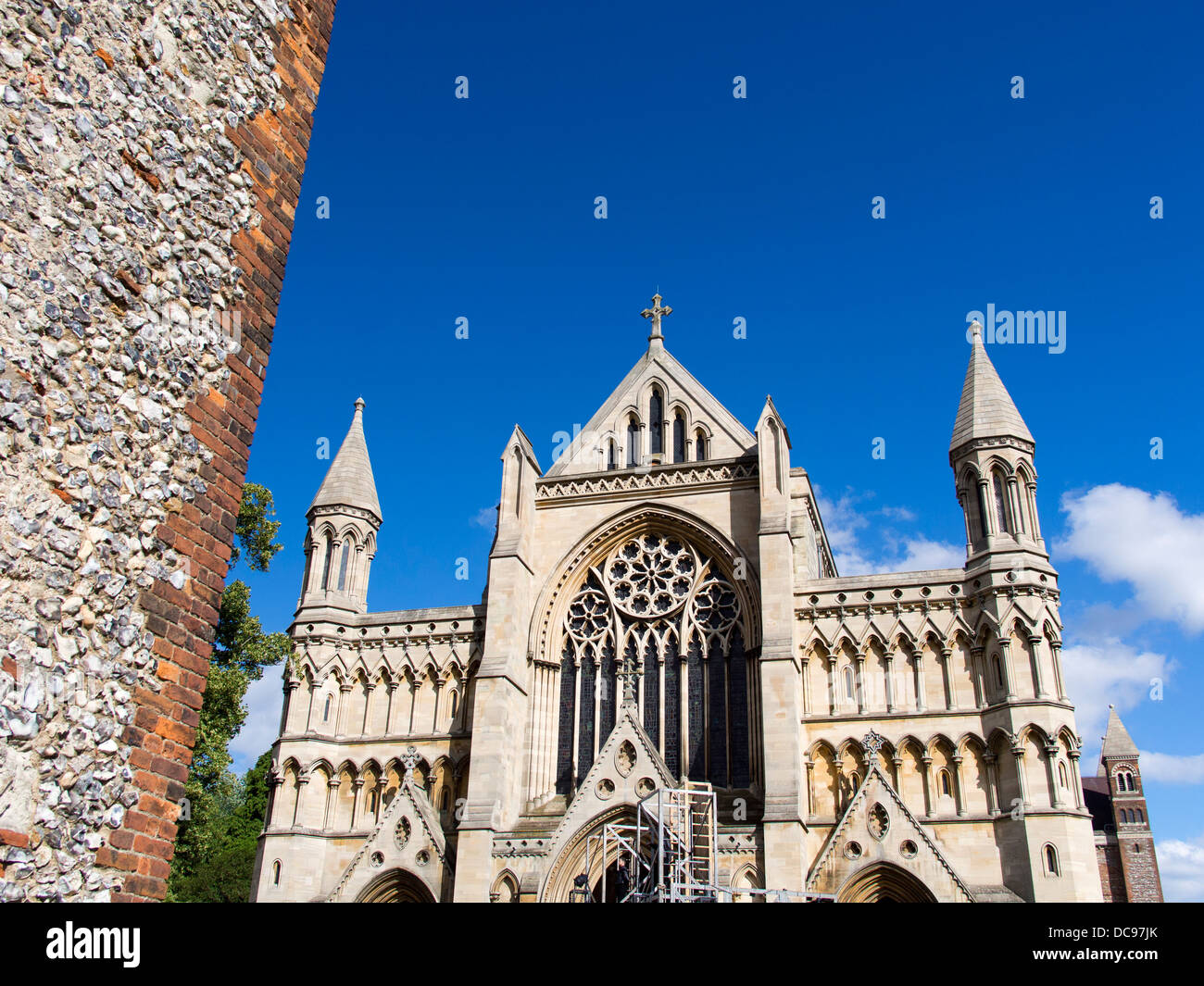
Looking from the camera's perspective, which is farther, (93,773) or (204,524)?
(204,524)

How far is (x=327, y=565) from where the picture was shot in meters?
27.6

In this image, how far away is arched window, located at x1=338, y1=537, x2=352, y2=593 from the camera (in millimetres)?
27328

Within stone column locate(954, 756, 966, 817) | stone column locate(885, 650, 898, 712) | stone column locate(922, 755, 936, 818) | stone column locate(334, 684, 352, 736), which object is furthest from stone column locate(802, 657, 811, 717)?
stone column locate(334, 684, 352, 736)

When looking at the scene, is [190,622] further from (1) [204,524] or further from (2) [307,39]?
(2) [307,39]

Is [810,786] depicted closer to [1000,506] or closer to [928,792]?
[928,792]

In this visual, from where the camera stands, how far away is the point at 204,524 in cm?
575

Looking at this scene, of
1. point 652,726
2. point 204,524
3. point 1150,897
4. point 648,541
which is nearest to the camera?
point 204,524

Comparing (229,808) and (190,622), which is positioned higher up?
(229,808)

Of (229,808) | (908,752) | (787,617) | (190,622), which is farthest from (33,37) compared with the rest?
(229,808)

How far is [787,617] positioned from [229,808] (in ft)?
110

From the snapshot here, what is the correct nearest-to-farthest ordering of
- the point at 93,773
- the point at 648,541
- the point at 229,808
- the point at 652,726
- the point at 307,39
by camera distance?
the point at 93,773 < the point at 307,39 < the point at 652,726 < the point at 648,541 < the point at 229,808

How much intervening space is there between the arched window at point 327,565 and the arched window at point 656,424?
9142mm

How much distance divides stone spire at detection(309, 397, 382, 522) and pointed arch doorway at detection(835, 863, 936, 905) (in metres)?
15.8
